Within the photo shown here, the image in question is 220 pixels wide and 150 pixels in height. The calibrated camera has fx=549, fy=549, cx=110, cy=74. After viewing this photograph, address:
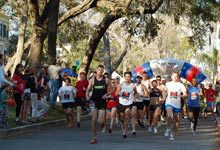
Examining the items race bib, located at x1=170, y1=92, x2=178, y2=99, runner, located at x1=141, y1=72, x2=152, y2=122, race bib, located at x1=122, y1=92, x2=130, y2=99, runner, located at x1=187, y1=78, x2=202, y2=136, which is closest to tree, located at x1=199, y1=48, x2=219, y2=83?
runner, located at x1=141, y1=72, x2=152, y2=122

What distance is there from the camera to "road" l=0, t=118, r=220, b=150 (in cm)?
1280

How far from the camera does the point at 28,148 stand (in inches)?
482

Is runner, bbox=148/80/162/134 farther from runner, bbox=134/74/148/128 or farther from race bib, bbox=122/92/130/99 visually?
race bib, bbox=122/92/130/99

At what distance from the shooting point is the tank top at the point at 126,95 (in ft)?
51.9

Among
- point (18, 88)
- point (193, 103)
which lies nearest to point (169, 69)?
point (193, 103)

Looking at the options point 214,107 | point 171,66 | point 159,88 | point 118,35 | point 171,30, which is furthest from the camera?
point 171,30

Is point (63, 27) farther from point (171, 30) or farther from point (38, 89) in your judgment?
point (171, 30)

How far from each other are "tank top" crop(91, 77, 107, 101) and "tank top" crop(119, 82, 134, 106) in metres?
2.09

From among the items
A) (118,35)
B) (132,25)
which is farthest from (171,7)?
(118,35)

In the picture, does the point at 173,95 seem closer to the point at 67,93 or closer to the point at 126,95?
the point at 126,95

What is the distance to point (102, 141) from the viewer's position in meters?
14.2

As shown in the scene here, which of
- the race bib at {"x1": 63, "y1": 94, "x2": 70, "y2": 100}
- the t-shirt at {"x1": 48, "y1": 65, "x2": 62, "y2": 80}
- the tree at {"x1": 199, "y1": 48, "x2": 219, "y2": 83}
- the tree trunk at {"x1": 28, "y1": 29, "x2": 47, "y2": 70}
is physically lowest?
the race bib at {"x1": 63, "y1": 94, "x2": 70, "y2": 100}

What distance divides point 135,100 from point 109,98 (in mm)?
948

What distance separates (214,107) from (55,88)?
12189mm
